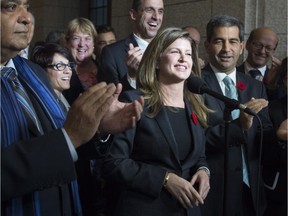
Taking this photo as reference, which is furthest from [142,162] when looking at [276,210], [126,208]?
[276,210]

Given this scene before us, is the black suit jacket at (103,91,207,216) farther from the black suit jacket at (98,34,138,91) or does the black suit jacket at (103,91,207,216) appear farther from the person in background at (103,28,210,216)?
the black suit jacket at (98,34,138,91)

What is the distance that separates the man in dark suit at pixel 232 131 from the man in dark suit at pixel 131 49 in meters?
0.49

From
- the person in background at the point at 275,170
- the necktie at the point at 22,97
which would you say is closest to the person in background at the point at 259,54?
the person in background at the point at 275,170

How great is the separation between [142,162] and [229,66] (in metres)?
1.04

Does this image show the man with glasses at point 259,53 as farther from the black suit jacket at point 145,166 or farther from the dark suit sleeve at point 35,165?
the dark suit sleeve at point 35,165

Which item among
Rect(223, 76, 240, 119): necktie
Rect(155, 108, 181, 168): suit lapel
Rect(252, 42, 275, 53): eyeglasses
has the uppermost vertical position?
Rect(252, 42, 275, 53): eyeglasses

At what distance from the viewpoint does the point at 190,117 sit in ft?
8.20

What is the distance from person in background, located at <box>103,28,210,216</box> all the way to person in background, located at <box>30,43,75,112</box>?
0.92m

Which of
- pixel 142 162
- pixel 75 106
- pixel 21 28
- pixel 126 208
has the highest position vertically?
pixel 21 28

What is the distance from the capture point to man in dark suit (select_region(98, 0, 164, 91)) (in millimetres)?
3012

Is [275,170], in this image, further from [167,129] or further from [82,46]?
[82,46]

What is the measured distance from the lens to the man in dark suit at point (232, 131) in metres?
2.68

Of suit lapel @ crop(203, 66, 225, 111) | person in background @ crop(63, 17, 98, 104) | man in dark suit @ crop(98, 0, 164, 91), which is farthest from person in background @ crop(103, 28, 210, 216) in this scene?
person in background @ crop(63, 17, 98, 104)

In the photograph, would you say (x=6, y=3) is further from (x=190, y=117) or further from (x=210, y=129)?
(x=210, y=129)
